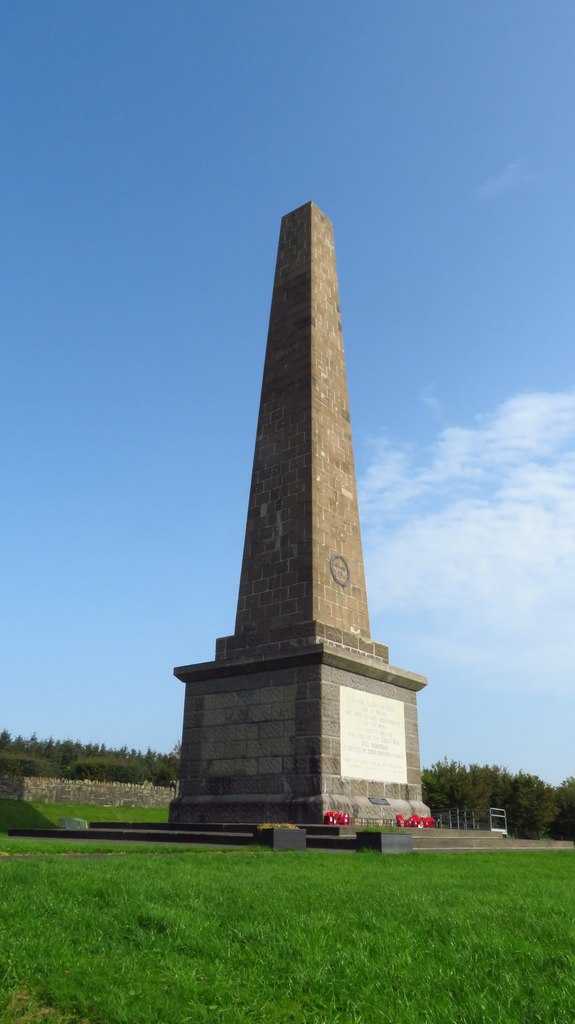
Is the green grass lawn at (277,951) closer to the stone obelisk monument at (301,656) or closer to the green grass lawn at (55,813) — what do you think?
the stone obelisk monument at (301,656)

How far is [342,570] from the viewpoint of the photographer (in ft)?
63.3

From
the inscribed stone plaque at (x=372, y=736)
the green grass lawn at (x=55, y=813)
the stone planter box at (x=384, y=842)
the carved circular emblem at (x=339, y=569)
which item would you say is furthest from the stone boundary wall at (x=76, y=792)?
the stone planter box at (x=384, y=842)

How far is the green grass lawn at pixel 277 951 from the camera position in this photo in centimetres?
399

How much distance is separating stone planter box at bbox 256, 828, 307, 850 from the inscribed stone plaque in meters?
4.03

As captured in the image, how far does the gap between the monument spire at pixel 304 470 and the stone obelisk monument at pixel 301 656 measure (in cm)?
4

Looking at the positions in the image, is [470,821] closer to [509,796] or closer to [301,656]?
[301,656]

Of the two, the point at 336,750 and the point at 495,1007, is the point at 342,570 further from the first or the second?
the point at 495,1007

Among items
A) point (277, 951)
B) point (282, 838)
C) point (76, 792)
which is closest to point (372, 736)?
point (282, 838)

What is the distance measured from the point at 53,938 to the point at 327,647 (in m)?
11.9

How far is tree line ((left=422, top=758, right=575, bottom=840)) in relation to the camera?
4347 centimetres

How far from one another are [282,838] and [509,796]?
132 feet

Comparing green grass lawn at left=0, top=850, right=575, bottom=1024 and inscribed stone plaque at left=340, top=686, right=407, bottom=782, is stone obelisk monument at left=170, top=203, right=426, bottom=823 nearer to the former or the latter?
inscribed stone plaque at left=340, top=686, right=407, bottom=782

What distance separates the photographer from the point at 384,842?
1204cm

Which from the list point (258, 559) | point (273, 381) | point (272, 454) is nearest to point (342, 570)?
point (258, 559)
